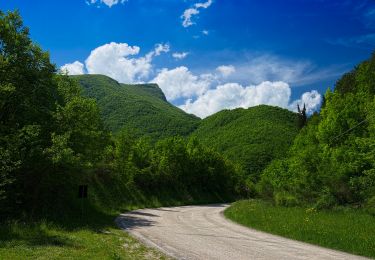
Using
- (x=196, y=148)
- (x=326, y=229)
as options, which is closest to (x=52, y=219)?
(x=326, y=229)

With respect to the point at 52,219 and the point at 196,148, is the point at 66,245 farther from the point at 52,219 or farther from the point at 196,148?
the point at 196,148

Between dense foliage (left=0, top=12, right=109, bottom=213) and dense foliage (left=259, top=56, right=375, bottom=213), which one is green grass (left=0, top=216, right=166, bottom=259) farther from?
dense foliage (left=259, top=56, right=375, bottom=213)

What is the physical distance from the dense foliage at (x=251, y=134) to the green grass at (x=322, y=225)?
268 ft

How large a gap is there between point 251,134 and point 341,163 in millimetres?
105941

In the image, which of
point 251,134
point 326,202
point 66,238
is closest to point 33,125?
point 66,238

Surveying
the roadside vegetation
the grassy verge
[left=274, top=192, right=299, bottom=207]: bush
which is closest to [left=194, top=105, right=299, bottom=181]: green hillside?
the roadside vegetation

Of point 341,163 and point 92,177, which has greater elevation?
point 341,163

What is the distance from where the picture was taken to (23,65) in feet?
83.7

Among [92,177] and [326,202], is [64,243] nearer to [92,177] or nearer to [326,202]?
[326,202]

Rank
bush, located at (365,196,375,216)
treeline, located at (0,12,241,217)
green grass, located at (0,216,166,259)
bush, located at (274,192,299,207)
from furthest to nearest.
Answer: bush, located at (274,192,299,207) → bush, located at (365,196,375,216) → treeline, located at (0,12,241,217) → green grass, located at (0,216,166,259)

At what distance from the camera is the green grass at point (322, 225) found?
18406mm

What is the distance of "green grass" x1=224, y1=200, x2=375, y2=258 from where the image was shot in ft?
60.4

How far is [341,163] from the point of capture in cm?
3334

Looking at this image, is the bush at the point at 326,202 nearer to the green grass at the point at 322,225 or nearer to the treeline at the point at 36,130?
the green grass at the point at 322,225
